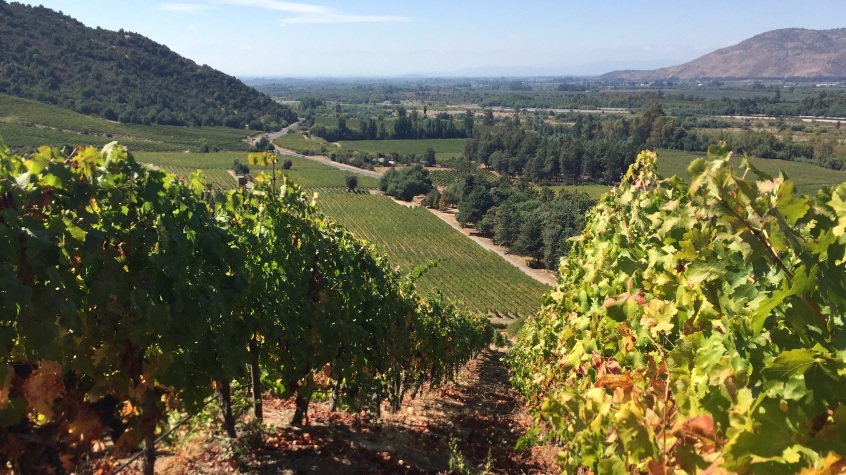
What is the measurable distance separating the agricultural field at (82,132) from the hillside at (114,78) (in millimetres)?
9749

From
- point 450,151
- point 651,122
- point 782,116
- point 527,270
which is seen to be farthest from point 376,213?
point 782,116

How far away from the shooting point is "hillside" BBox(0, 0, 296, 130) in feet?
380

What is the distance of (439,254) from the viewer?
5497 centimetres

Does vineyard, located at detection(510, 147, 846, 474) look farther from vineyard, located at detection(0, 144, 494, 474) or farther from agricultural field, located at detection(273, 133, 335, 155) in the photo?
agricultural field, located at detection(273, 133, 335, 155)

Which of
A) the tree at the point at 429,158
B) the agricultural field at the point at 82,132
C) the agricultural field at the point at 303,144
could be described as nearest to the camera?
the agricultural field at the point at 82,132

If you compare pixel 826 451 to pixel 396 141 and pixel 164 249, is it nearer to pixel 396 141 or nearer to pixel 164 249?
pixel 164 249

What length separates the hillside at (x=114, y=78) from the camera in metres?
116

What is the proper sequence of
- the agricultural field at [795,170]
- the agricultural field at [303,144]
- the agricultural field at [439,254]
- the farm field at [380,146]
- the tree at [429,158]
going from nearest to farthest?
the agricultural field at [439,254], the agricultural field at [795,170], the tree at [429,158], the agricultural field at [303,144], the farm field at [380,146]

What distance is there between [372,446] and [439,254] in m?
48.9

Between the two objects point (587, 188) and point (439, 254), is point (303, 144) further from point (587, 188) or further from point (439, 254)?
point (439, 254)

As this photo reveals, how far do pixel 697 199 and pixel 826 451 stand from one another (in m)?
0.89

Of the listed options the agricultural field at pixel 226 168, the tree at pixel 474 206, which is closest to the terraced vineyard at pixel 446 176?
the agricultural field at pixel 226 168

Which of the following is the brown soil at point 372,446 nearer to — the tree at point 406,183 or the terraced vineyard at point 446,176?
the tree at point 406,183

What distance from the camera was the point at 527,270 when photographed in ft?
176
